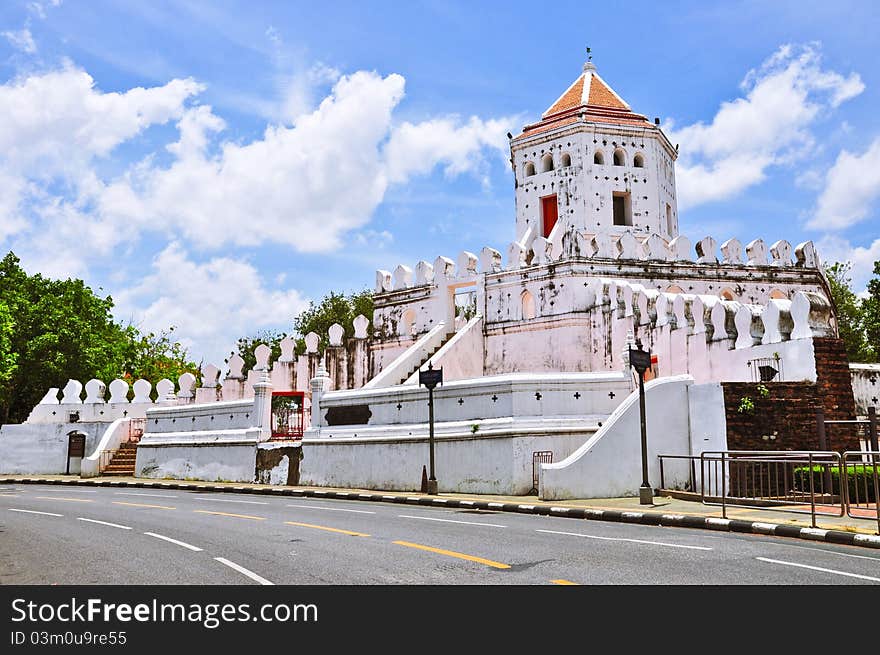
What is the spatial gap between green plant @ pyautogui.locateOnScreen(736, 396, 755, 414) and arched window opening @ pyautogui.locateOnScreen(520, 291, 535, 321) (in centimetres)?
1062

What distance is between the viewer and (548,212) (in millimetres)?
30141

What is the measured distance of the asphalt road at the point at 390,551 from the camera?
7.55 m

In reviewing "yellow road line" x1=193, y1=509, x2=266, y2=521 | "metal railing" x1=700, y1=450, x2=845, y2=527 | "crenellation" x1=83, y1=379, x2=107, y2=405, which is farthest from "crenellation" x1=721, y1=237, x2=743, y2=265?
"crenellation" x1=83, y1=379, x2=107, y2=405

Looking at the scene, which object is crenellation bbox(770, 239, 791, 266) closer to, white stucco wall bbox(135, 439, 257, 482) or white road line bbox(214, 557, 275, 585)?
white stucco wall bbox(135, 439, 257, 482)

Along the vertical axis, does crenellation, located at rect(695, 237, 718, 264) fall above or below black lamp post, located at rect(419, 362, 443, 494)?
above

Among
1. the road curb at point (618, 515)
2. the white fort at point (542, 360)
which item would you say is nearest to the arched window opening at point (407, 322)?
the white fort at point (542, 360)

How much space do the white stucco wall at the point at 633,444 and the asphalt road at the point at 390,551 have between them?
6.57ft

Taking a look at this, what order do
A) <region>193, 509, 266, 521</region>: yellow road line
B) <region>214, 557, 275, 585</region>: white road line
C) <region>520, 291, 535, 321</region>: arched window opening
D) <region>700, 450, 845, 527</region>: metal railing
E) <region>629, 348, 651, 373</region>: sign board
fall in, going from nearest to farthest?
1. <region>214, 557, 275, 585</region>: white road line
2. <region>700, 450, 845, 527</region>: metal railing
3. <region>193, 509, 266, 521</region>: yellow road line
4. <region>629, 348, 651, 373</region>: sign board
5. <region>520, 291, 535, 321</region>: arched window opening

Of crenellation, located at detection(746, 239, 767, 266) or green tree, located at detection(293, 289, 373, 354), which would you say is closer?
crenellation, located at detection(746, 239, 767, 266)

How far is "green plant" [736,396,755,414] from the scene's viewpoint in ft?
52.0

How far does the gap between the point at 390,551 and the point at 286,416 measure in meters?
15.7

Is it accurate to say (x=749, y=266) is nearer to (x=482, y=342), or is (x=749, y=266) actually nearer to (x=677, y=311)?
(x=677, y=311)

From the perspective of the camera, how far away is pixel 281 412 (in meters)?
24.6

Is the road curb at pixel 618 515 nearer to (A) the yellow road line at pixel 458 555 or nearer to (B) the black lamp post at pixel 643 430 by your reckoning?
(B) the black lamp post at pixel 643 430
